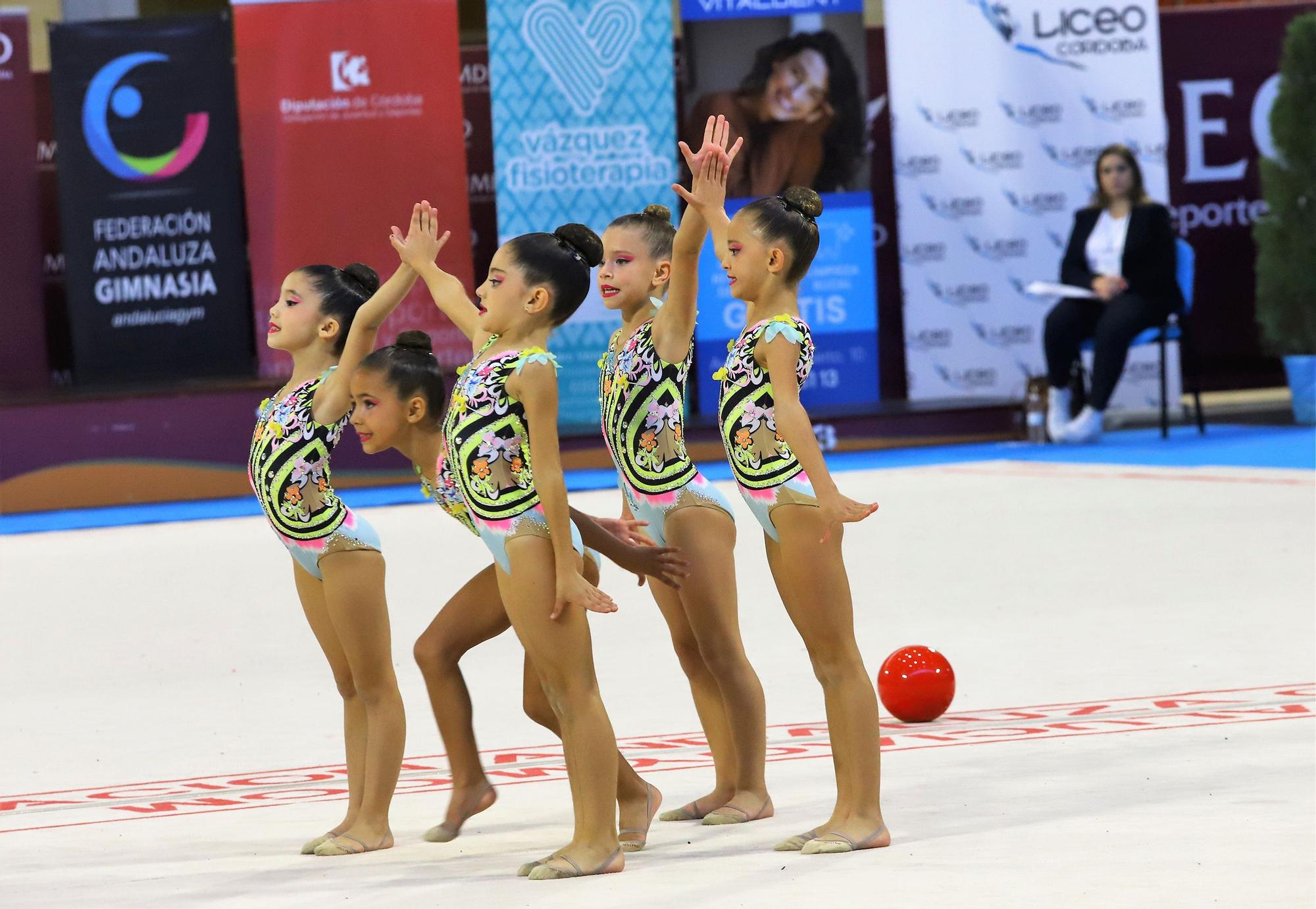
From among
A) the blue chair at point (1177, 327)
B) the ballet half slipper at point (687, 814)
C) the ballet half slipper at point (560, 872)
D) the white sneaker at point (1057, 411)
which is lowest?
the ballet half slipper at point (687, 814)

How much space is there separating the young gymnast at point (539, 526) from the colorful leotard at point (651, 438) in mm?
372

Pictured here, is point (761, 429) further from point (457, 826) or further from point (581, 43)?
point (581, 43)

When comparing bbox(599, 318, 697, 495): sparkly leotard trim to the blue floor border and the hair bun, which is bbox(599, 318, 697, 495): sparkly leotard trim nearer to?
the hair bun

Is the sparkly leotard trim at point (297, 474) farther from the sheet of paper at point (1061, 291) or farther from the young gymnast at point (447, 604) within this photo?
the sheet of paper at point (1061, 291)

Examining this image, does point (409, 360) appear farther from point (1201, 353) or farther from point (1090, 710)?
point (1201, 353)

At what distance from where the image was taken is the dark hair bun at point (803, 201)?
13.1ft

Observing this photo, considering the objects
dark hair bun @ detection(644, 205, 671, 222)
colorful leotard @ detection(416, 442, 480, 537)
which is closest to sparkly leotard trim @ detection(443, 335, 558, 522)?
colorful leotard @ detection(416, 442, 480, 537)

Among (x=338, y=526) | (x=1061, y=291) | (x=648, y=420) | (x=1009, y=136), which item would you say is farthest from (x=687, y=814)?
(x=1009, y=136)

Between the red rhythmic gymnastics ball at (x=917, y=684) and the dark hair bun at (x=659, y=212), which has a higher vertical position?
the dark hair bun at (x=659, y=212)

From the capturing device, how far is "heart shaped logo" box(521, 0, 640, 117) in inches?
449

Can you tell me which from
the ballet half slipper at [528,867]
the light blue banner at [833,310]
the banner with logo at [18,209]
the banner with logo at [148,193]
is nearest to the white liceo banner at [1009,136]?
the light blue banner at [833,310]

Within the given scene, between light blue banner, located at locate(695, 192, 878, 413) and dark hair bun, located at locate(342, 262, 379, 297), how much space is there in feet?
24.3

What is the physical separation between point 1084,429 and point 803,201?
795 centimetres

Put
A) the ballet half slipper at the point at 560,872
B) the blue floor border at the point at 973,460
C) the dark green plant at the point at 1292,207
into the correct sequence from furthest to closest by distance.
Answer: the dark green plant at the point at 1292,207, the blue floor border at the point at 973,460, the ballet half slipper at the point at 560,872
